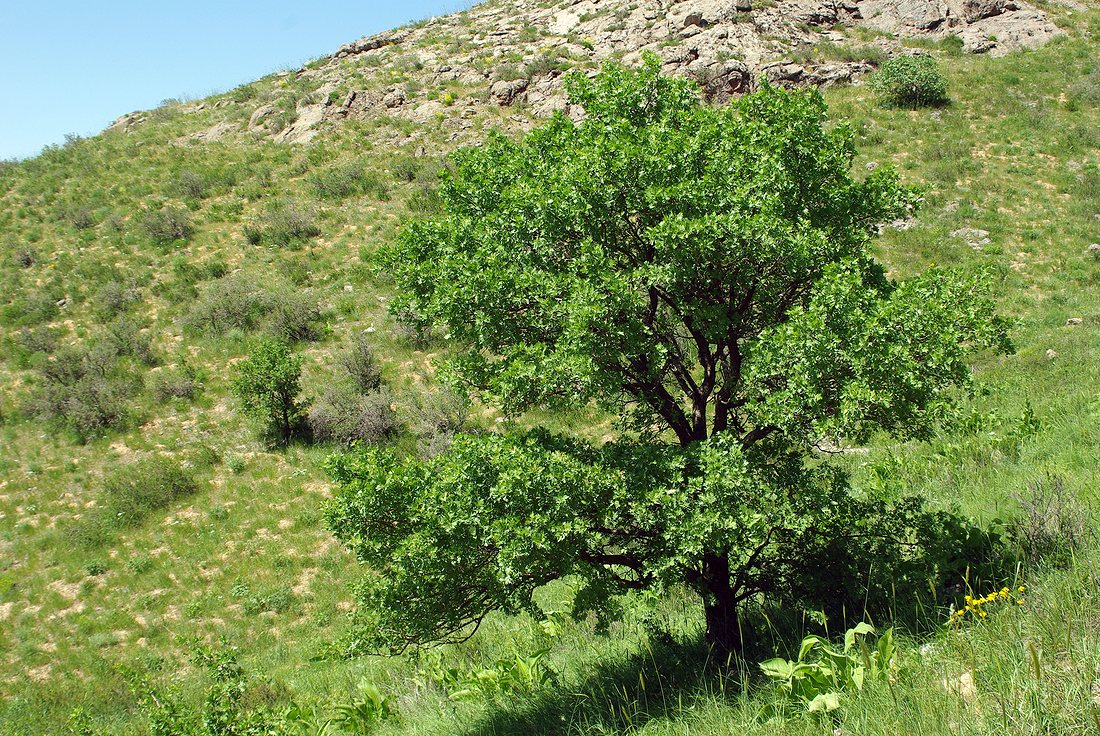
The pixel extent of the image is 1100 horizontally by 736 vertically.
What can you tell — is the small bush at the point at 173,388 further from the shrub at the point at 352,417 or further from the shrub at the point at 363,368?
the shrub at the point at 363,368

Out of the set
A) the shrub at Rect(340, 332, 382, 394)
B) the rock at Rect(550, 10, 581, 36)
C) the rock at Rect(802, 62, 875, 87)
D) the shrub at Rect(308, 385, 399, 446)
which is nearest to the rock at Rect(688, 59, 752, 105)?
the rock at Rect(802, 62, 875, 87)

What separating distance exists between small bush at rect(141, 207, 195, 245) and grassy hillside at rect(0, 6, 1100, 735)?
0.10 meters

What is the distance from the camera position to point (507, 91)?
1388 inches

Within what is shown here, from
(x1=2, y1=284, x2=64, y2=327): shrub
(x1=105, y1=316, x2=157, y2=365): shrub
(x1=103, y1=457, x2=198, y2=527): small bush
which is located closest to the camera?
(x1=103, y1=457, x2=198, y2=527): small bush

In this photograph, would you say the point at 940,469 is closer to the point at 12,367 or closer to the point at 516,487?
the point at 516,487

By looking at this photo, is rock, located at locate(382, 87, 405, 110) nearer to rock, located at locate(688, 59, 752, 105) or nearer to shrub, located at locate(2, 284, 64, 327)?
rock, located at locate(688, 59, 752, 105)

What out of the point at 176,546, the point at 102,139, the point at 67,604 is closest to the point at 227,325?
the point at 176,546

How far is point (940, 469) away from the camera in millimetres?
12000

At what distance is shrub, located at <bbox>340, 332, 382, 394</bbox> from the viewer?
21.9m

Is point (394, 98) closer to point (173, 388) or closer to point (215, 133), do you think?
point (215, 133)

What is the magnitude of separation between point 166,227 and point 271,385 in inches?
562

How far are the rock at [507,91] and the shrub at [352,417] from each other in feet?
65.3

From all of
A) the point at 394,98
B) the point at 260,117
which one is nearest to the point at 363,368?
the point at 394,98

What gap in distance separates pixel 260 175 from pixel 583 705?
32.6 meters
